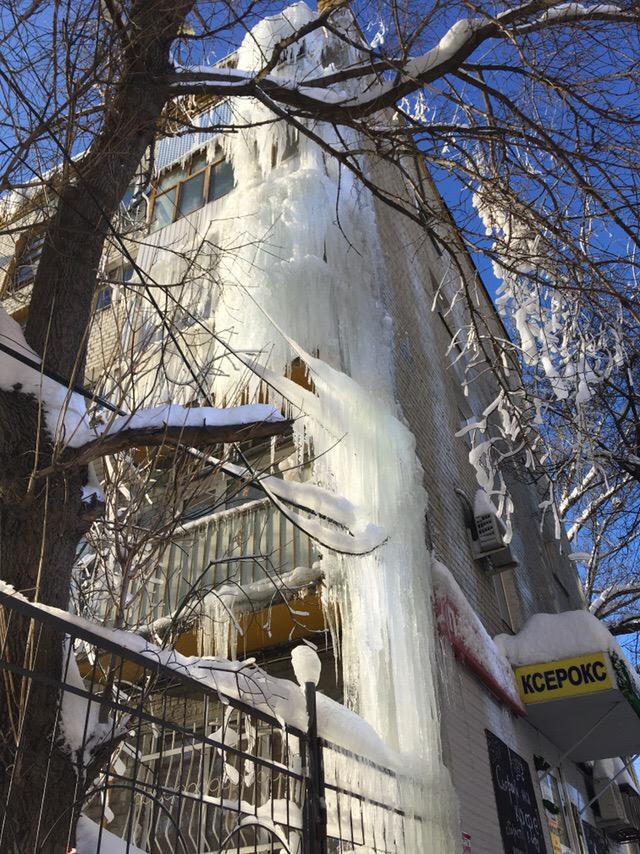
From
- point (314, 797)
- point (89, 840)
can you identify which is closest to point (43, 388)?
point (89, 840)

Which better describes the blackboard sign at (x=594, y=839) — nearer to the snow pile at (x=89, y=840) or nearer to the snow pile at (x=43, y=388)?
the snow pile at (x=89, y=840)

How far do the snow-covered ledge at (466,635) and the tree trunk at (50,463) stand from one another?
3.95 metres

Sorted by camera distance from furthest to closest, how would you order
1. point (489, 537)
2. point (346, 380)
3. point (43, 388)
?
1. point (489, 537)
2. point (346, 380)
3. point (43, 388)

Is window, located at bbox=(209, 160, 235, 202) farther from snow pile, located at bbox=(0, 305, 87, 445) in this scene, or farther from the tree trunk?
snow pile, located at bbox=(0, 305, 87, 445)

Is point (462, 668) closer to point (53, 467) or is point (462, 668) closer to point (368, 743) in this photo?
point (368, 743)

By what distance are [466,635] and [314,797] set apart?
10.2ft

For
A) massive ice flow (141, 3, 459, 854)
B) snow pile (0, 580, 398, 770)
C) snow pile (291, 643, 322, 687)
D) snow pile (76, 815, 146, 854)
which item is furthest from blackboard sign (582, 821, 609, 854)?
snow pile (76, 815, 146, 854)

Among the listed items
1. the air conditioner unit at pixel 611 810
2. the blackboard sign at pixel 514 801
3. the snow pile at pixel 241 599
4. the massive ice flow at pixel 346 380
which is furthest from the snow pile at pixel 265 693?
the air conditioner unit at pixel 611 810

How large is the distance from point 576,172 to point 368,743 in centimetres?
389

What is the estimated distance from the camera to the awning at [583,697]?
297 inches

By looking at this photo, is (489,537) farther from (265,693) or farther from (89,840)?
(89,840)

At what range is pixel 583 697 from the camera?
25.5ft

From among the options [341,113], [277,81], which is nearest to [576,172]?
[341,113]

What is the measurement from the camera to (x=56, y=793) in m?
2.61
